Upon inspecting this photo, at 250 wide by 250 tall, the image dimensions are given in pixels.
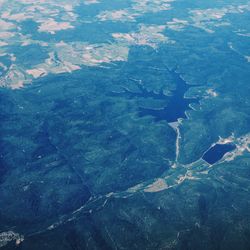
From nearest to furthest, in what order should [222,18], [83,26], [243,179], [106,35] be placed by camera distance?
[243,179] < [106,35] < [83,26] < [222,18]

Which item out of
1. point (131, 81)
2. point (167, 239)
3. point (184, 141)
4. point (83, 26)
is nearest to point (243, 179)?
point (184, 141)

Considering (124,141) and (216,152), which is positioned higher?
(124,141)

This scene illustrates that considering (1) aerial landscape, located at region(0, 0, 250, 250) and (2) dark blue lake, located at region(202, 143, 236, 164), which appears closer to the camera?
(1) aerial landscape, located at region(0, 0, 250, 250)

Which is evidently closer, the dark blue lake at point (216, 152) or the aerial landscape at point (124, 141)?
the aerial landscape at point (124, 141)

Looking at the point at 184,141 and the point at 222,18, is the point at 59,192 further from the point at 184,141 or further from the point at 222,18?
the point at 222,18

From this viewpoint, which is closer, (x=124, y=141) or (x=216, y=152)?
(x=216, y=152)
